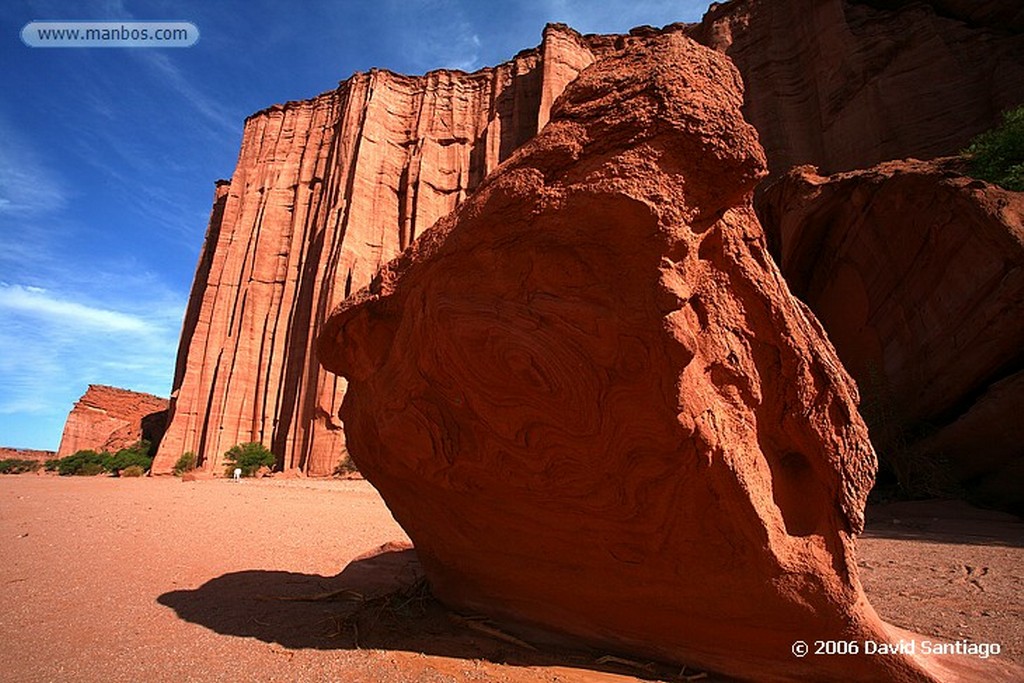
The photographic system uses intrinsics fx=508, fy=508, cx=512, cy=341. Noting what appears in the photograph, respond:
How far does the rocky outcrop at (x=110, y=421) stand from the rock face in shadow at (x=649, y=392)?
40077 mm

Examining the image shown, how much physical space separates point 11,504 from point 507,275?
11.4 metres

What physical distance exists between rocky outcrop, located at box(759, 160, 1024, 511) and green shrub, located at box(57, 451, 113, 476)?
36.2m

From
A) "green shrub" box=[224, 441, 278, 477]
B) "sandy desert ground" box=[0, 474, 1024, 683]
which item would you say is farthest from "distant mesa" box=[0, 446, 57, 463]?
"sandy desert ground" box=[0, 474, 1024, 683]

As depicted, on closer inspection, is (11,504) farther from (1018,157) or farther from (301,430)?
(1018,157)

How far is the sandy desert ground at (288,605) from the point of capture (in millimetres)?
2635

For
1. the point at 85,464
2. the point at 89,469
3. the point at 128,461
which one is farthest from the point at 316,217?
the point at 85,464

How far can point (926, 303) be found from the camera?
10.5 metres

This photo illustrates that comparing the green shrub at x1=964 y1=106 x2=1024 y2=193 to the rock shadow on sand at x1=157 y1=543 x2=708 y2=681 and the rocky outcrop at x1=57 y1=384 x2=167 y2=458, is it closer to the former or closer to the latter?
the rock shadow on sand at x1=157 y1=543 x2=708 y2=681

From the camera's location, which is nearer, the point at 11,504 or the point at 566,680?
the point at 566,680

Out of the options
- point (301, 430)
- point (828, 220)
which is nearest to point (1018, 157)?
point (828, 220)

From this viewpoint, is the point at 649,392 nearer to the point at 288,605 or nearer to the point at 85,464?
the point at 288,605

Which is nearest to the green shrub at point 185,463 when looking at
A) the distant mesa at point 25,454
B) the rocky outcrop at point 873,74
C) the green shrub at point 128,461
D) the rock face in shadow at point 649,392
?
the green shrub at point 128,461

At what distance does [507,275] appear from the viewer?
260 cm

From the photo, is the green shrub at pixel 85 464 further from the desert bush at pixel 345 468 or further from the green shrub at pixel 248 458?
the desert bush at pixel 345 468
